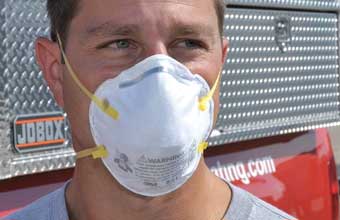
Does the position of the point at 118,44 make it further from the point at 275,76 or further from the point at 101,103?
the point at 275,76

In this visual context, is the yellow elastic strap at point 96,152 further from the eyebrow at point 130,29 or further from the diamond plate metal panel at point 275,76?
the diamond plate metal panel at point 275,76

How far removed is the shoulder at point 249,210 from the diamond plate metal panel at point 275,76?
1483mm

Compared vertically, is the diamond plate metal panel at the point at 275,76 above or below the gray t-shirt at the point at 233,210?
below

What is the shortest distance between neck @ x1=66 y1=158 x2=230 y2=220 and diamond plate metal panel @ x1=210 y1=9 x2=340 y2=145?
1464 millimetres

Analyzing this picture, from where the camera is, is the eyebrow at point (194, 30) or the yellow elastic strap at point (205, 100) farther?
the yellow elastic strap at point (205, 100)

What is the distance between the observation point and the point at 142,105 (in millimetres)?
1724

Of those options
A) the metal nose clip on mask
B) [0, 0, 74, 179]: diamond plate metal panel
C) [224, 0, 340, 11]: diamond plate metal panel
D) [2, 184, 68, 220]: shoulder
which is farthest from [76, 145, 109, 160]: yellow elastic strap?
[224, 0, 340, 11]: diamond plate metal panel

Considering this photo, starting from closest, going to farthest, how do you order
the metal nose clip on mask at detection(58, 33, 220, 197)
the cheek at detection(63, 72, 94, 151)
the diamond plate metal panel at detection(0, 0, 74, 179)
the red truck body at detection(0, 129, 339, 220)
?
the metal nose clip on mask at detection(58, 33, 220, 197), the cheek at detection(63, 72, 94, 151), the diamond plate metal panel at detection(0, 0, 74, 179), the red truck body at detection(0, 129, 339, 220)

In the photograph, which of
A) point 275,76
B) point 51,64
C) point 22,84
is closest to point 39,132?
point 22,84

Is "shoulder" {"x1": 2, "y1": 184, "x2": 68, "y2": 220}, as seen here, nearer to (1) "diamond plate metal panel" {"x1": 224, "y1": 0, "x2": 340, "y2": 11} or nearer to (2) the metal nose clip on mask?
(2) the metal nose clip on mask

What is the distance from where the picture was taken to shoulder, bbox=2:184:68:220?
75.2 inches

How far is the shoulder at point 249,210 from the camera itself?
72.8 inches

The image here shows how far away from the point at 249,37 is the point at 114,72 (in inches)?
80.2

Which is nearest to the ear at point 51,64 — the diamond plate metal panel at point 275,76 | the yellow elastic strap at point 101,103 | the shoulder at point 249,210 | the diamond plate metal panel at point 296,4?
the yellow elastic strap at point 101,103
